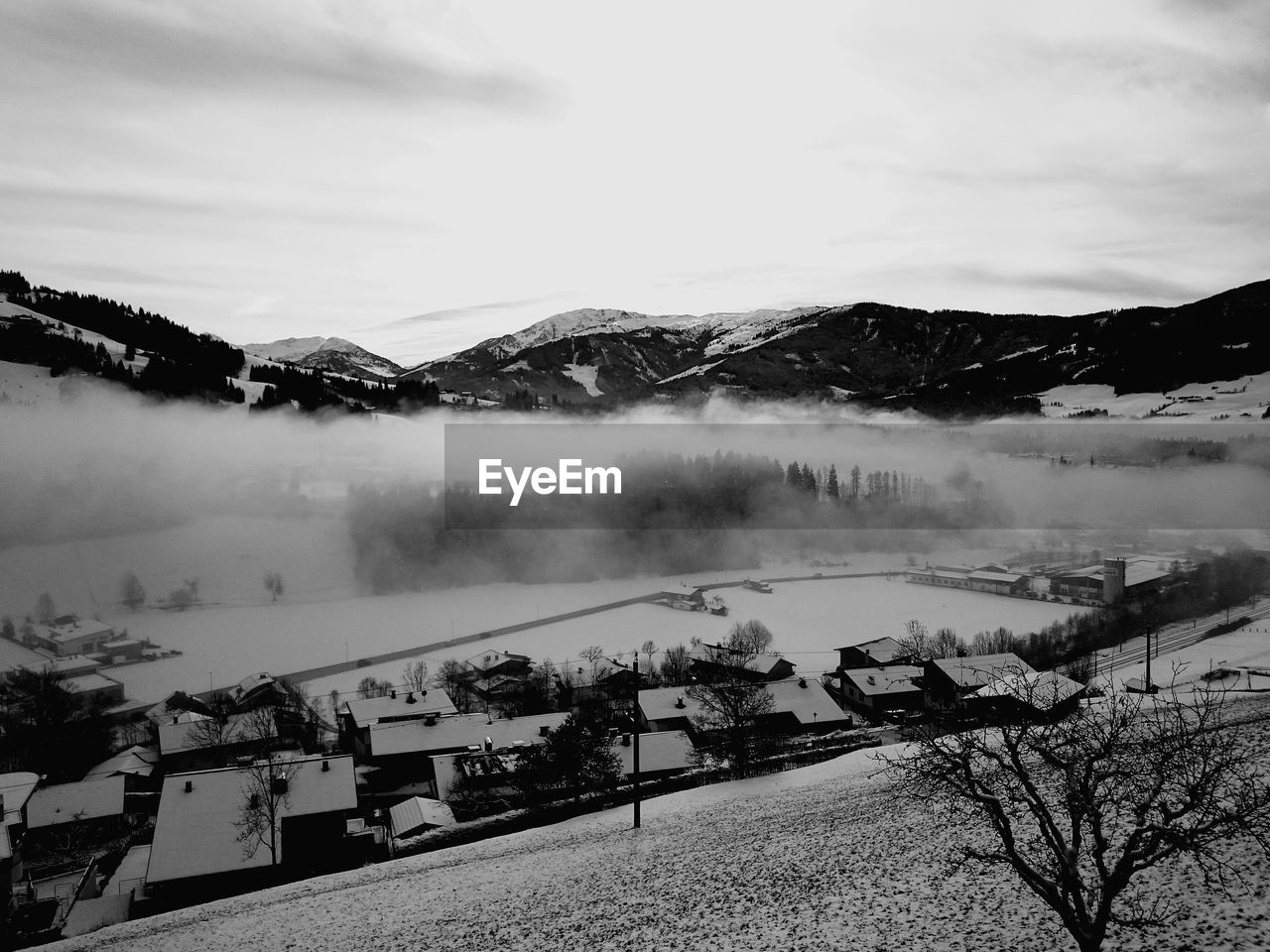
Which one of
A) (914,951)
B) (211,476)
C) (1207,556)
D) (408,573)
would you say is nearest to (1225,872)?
(914,951)

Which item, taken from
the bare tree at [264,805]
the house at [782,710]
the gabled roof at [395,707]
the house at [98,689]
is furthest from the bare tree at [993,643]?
the house at [98,689]

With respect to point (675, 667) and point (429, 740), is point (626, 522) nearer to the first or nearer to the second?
point (675, 667)

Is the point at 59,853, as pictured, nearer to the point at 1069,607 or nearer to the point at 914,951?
the point at 914,951

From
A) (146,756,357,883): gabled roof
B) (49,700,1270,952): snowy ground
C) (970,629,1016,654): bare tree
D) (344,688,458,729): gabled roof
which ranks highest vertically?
(49,700,1270,952): snowy ground

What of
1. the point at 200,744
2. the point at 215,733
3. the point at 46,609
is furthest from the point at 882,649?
the point at 46,609

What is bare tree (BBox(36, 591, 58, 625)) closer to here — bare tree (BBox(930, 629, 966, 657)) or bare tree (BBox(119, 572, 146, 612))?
bare tree (BBox(119, 572, 146, 612))

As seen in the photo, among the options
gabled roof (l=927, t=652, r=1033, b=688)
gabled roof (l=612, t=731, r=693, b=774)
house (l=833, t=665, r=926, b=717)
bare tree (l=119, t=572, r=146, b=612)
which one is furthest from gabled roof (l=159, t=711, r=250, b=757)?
bare tree (l=119, t=572, r=146, b=612)

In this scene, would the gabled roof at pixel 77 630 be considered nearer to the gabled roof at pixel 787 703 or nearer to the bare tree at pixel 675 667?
the bare tree at pixel 675 667
